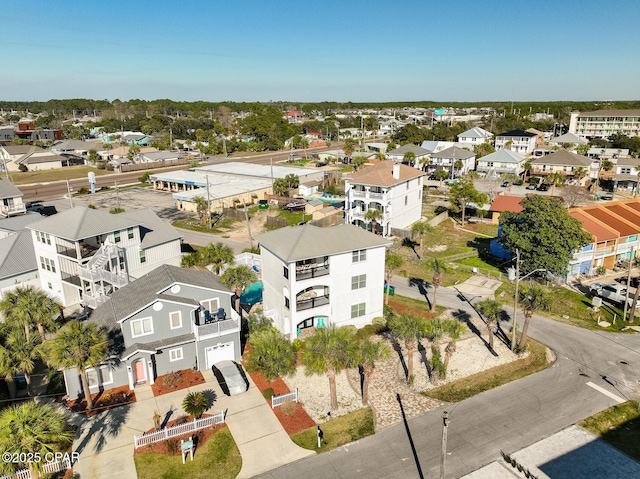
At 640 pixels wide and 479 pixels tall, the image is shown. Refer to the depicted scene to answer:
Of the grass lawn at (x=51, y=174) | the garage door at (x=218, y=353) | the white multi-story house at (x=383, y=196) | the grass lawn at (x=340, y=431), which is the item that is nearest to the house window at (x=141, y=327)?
the garage door at (x=218, y=353)

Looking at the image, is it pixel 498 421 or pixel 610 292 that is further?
pixel 610 292

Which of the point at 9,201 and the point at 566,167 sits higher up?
the point at 566,167

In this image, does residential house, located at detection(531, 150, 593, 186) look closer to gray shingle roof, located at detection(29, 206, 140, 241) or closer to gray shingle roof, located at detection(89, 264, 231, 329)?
gray shingle roof, located at detection(89, 264, 231, 329)

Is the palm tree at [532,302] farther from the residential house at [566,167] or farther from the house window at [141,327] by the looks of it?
the residential house at [566,167]

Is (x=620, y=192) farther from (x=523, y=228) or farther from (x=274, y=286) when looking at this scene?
(x=274, y=286)

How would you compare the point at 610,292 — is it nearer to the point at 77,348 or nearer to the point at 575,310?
the point at 575,310

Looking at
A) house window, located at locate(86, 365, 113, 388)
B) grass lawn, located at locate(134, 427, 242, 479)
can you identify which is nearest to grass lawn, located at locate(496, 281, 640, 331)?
grass lawn, located at locate(134, 427, 242, 479)

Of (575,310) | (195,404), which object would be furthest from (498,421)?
(575,310)
